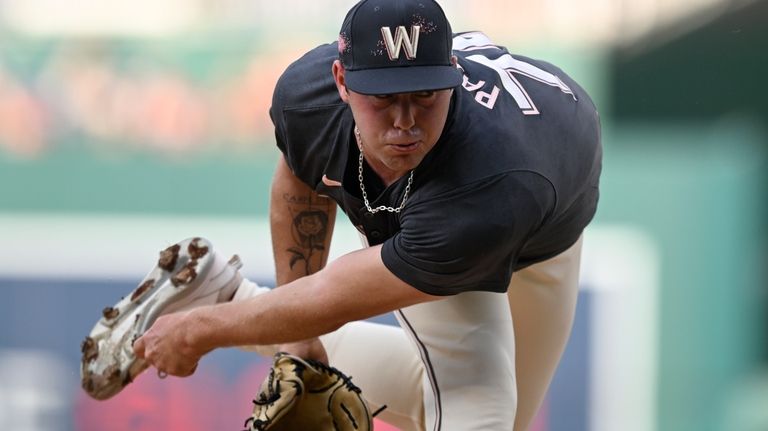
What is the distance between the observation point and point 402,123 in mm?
1967

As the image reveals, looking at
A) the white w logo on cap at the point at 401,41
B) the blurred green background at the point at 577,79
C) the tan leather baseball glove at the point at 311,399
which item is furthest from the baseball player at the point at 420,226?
the blurred green background at the point at 577,79

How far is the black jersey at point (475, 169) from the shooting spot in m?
2.01

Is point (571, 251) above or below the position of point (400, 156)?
below

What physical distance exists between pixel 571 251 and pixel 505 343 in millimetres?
268

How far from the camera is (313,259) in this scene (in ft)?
8.92

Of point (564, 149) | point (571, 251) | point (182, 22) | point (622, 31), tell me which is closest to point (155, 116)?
point (182, 22)

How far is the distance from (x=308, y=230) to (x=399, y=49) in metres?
0.80

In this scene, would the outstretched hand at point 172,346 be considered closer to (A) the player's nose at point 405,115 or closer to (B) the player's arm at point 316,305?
(B) the player's arm at point 316,305

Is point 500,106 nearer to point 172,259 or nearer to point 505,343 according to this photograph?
point 505,343

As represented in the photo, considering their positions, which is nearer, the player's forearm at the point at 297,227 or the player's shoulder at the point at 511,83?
the player's shoulder at the point at 511,83

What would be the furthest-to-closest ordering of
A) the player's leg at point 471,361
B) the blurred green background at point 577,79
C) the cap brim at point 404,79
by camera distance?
1. the blurred green background at point 577,79
2. the player's leg at point 471,361
3. the cap brim at point 404,79

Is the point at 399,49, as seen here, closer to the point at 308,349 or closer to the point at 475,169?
the point at 475,169

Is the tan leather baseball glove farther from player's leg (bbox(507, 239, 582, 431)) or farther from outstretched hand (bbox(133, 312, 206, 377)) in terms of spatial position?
player's leg (bbox(507, 239, 582, 431))

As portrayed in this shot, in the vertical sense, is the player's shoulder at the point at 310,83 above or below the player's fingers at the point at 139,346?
above
